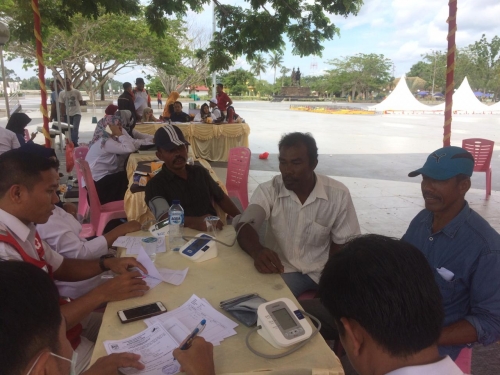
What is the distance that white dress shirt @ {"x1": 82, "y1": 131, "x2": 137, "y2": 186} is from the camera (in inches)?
210

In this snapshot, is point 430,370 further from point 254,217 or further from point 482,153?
point 482,153

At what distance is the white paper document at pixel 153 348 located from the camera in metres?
1.32

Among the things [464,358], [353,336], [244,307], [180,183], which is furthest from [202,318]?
[180,183]

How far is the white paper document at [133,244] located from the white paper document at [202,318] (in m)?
0.67

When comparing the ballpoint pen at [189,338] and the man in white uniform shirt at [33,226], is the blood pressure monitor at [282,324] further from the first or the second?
the man in white uniform shirt at [33,226]

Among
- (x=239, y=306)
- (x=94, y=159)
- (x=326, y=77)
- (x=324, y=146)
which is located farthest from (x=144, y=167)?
(x=326, y=77)

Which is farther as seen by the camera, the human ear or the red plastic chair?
the red plastic chair

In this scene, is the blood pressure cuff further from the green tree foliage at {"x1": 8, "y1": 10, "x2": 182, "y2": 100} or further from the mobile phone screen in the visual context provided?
the green tree foliage at {"x1": 8, "y1": 10, "x2": 182, "y2": 100}

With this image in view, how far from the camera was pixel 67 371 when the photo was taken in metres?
1.01

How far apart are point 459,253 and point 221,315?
1135mm

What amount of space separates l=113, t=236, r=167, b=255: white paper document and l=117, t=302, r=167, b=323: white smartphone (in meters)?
0.64

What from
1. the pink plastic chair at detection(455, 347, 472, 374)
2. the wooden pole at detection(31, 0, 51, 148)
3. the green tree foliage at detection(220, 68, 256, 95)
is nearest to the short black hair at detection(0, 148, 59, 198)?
the pink plastic chair at detection(455, 347, 472, 374)

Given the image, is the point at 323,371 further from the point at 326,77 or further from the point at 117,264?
the point at 326,77

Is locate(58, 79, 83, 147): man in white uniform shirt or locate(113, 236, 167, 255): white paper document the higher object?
locate(58, 79, 83, 147): man in white uniform shirt
